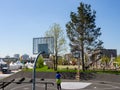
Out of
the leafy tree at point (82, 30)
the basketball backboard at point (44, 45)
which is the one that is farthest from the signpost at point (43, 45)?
the leafy tree at point (82, 30)

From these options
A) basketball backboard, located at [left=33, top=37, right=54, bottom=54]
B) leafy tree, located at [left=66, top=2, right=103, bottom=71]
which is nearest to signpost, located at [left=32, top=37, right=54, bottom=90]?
basketball backboard, located at [left=33, top=37, right=54, bottom=54]

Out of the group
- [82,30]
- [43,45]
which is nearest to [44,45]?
[43,45]

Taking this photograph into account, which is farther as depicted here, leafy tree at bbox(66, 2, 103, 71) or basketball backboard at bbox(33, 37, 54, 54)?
leafy tree at bbox(66, 2, 103, 71)

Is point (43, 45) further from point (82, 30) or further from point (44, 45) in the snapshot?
point (82, 30)

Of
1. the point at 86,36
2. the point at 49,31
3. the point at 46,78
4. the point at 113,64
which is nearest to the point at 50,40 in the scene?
the point at 46,78

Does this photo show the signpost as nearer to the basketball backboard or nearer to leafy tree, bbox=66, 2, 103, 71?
the basketball backboard

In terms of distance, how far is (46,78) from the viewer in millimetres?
43000

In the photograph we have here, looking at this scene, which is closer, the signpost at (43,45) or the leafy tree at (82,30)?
the signpost at (43,45)

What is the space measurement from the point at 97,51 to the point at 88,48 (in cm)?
276

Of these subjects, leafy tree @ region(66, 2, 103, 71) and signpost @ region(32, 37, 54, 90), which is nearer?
signpost @ region(32, 37, 54, 90)

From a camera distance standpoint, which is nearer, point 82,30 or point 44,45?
point 44,45

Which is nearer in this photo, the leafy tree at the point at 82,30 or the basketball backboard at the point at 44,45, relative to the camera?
the basketball backboard at the point at 44,45

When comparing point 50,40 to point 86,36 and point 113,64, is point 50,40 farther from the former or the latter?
point 113,64

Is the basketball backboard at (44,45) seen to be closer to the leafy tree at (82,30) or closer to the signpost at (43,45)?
the signpost at (43,45)
